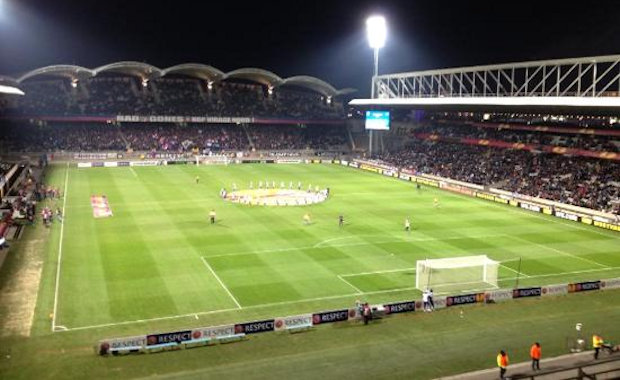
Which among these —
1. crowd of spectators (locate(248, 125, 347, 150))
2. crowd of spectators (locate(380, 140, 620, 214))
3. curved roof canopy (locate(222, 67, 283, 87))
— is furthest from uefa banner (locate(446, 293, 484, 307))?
crowd of spectators (locate(248, 125, 347, 150))

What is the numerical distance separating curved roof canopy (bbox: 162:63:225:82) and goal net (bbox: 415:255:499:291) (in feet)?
211

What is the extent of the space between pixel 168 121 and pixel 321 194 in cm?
4396

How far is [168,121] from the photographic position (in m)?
92.4

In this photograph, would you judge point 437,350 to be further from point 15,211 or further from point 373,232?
point 15,211

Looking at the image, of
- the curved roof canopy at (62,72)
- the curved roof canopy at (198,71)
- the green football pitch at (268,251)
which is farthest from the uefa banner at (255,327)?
the curved roof canopy at (198,71)

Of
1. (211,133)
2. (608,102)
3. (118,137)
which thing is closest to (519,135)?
(608,102)

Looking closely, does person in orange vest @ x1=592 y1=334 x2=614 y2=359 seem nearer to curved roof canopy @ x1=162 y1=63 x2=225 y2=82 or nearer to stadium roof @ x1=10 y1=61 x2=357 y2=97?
stadium roof @ x1=10 y1=61 x2=357 y2=97

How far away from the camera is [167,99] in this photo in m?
98.8

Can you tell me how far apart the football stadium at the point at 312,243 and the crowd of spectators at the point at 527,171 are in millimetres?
341

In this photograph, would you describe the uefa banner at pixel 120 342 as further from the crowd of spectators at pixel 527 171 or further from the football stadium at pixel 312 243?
the crowd of spectators at pixel 527 171

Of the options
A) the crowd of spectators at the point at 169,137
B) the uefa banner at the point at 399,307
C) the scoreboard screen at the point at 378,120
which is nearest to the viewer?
the uefa banner at the point at 399,307

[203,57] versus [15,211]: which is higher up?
[203,57]

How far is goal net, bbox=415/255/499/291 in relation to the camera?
29.9 metres

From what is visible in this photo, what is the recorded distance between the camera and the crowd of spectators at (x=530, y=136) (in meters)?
64.5
